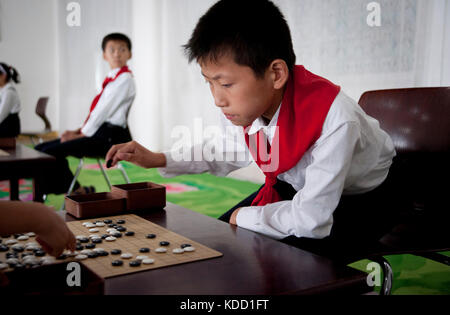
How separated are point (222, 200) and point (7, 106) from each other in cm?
261

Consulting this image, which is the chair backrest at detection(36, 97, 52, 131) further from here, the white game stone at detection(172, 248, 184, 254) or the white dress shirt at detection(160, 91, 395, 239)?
the white game stone at detection(172, 248, 184, 254)

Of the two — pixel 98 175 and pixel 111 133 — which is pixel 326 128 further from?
pixel 98 175

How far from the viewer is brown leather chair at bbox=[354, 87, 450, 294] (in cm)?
106

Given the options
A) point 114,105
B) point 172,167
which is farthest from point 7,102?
point 172,167

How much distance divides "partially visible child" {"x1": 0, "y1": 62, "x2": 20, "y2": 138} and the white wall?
287 cm

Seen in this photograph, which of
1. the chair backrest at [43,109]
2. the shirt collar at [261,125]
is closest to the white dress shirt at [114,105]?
the shirt collar at [261,125]

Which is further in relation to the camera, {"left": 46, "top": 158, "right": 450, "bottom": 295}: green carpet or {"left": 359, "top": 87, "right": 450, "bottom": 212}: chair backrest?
{"left": 46, "top": 158, "right": 450, "bottom": 295}: green carpet

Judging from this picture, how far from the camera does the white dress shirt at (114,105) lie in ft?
10.1

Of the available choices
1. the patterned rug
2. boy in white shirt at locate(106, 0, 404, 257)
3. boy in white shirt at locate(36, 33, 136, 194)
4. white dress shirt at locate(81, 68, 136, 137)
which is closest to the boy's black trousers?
boy in white shirt at locate(106, 0, 404, 257)

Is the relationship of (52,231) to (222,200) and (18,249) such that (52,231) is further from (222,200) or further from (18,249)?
(222,200)

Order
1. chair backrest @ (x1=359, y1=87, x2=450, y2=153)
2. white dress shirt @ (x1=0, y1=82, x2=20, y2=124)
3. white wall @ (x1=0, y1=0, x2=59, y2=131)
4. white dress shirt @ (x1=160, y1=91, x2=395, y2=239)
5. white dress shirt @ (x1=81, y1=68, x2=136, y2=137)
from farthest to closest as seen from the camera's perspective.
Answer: white wall @ (x1=0, y1=0, x2=59, y2=131) → white dress shirt @ (x1=0, y1=82, x2=20, y2=124) → white dress shirt @ (x1=81, y1=68, x2=136, y2=137) → chair backrest @ (x1=359, y1=87, x2=450, y2=153) → white dress shirt @ (x1=160, y1=91, x2=395, y2=239)

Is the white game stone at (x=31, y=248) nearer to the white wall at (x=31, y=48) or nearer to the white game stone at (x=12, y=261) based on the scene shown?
the white game stone at (x=12, y=261)
